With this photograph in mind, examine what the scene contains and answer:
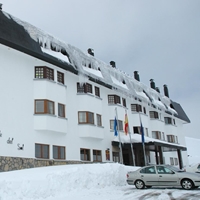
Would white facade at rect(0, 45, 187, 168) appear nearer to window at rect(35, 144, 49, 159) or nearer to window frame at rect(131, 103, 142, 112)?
window at rect(35, 144, 49, 159)

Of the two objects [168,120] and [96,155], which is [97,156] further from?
[168,120]

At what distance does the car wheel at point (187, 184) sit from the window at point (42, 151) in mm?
10833

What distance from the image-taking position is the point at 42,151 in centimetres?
2100

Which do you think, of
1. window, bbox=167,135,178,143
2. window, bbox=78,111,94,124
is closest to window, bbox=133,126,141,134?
window, bbox=78,111,94,124

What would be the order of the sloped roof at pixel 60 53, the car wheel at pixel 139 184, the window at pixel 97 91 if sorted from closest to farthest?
the car wheel at pixel 139 184 → the sloped roof at pixel 60 53 → the window at pixel 97 91

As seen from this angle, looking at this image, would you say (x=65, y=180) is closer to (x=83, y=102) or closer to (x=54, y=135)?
(x=54, y=135)

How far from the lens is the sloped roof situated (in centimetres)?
1980

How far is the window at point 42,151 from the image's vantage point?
20664 millimetres

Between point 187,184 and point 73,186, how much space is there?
5.79 m

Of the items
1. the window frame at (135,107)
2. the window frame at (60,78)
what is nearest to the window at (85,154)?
the window frame at (60,78)

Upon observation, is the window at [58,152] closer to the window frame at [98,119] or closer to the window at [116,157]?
the window frame at [98,119]

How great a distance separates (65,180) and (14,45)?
10.6m

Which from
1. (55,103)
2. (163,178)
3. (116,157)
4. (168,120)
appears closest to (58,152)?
(55,103)

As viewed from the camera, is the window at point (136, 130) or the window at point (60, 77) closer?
the window at point (60, 77)
